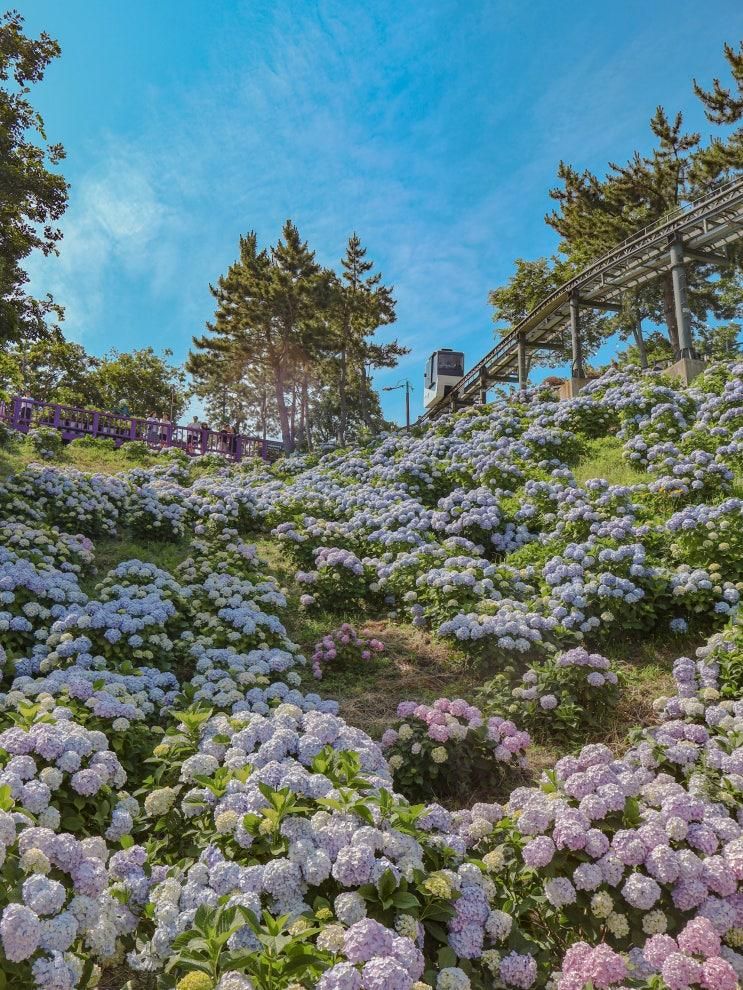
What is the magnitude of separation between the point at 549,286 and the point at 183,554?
82.6 feet

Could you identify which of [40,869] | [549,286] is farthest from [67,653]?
[549,286]

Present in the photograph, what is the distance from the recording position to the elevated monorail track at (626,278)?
47.2 feet

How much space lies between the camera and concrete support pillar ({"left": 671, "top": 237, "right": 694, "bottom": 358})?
1425cm

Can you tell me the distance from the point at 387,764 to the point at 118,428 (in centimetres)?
1867

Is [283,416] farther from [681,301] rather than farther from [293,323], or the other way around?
[681,301]

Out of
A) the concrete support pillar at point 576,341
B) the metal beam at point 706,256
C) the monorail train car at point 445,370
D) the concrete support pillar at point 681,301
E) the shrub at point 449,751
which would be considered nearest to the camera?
the shrub at point 449,751

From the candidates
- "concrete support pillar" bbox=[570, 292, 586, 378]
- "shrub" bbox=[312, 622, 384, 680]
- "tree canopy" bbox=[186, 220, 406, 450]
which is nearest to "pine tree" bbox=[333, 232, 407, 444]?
"tree canopy" bbox=[186, 220, 406, 450]

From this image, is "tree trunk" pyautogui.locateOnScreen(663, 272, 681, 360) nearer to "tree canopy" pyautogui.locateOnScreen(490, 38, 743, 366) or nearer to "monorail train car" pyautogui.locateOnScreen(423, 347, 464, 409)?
"tree canopy" pyautogui.locateOnScreen(490, 38, 743, 366)

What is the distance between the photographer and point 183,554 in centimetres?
882

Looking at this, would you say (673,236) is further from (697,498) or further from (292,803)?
(292,803)

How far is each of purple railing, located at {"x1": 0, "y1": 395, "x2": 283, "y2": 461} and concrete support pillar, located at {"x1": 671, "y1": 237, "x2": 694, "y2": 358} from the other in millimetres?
13234

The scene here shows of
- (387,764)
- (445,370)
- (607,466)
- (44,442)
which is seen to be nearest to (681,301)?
(607,466)

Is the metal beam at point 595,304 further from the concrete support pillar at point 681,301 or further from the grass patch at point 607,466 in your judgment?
the grass patch at point 607,466

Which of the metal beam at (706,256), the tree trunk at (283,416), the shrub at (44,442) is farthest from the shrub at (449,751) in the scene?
the tree trunk at (283,416)
